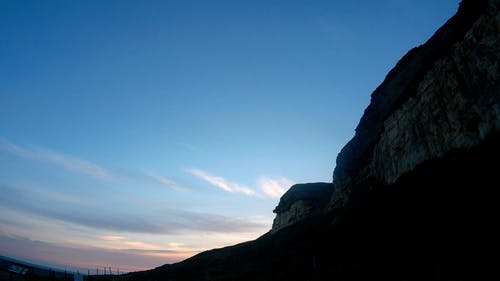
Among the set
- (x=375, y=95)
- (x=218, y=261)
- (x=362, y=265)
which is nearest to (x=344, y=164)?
(x=375, y=95)

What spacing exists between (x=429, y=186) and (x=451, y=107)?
33.4 ft

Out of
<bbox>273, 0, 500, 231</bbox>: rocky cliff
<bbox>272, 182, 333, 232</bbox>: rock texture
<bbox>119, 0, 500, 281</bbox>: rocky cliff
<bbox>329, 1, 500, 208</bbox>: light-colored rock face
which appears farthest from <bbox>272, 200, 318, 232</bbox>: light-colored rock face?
<bbox>329, 1, 500, 208</bbox>: light-colored rock face

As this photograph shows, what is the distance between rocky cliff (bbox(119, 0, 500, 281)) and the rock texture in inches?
1292

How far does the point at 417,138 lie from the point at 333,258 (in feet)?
67.6

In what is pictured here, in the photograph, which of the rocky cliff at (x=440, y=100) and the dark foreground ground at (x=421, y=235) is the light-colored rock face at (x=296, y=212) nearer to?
the rocky cliff at (x=440, y=100)

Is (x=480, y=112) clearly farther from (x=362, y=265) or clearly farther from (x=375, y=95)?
(x=375, y=95)

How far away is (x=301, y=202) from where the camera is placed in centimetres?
9956

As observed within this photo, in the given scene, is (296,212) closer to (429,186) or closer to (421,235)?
(429,186)

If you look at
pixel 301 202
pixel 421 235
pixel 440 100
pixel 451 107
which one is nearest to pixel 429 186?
pixel 421 235

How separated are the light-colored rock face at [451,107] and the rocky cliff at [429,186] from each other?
0.12 meters

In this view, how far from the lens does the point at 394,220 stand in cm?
3512

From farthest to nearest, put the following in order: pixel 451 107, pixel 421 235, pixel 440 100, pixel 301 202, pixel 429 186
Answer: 1. pixel 301 202
2. pixel 440 100
3. pixel 451 107
4. pixel 429 186
5. pixel 421 235

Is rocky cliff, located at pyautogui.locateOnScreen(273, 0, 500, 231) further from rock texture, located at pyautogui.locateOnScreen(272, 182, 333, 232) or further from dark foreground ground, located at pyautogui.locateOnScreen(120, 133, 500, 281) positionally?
rock texture, located at pyautogui.locateOnScreen(272, 182, 333, 232)

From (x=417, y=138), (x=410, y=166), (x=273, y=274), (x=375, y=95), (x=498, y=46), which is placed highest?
(x=375, y=95)
